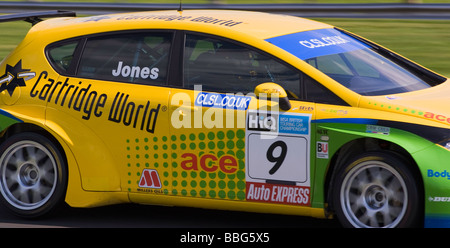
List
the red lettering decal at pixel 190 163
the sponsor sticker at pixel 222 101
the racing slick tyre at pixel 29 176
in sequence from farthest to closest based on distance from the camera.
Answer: the racing slick tyre at pixel 29 176 → the red lettering decal at pixel 190 163 → the sponsor sticker at pixel 222 101

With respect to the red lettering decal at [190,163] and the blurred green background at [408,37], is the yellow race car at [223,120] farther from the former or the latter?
the blurred green background at [408,37]

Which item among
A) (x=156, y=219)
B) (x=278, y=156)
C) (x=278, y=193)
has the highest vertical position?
(x=278, y=156)

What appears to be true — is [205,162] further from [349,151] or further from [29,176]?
[29,176]

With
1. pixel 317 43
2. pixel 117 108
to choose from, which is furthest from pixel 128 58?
pixel 317 43

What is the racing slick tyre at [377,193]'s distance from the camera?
561 cm

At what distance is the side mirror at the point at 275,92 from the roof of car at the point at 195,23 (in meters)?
0.52

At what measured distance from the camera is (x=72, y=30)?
7000 mm

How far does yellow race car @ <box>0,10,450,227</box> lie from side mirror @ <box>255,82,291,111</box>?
0.01 metres

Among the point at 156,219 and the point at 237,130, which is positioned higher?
the point at 237,130

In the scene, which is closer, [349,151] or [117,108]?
[349,151]

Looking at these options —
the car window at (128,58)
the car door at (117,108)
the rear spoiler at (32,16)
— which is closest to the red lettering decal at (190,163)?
the car door at (117,108)

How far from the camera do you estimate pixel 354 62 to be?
658 cm

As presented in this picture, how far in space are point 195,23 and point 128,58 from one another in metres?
0.60

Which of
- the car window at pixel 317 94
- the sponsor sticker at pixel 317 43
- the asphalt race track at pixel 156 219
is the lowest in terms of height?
the asphalt race track at pixel 156 219
